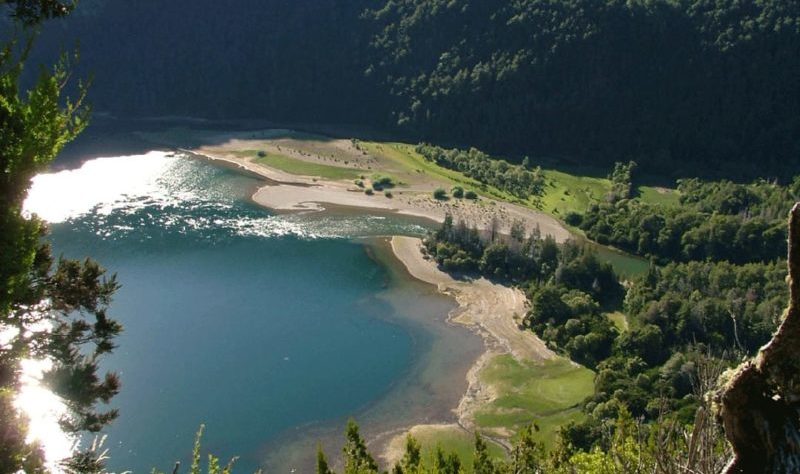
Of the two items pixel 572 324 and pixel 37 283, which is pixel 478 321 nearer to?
pixel 572 324

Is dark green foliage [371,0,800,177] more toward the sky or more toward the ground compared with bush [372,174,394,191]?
more toward the sky

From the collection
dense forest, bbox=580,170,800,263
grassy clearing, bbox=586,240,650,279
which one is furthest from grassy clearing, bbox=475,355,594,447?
dense forest, bbox=580,170,800,263

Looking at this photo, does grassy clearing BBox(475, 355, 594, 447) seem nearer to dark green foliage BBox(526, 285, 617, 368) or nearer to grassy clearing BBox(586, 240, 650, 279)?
dark green foliage BBox(526, 285, 617, 368)

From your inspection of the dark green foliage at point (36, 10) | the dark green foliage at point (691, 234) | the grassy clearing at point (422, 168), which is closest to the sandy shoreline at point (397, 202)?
the grassy clearing at point (422, 168)

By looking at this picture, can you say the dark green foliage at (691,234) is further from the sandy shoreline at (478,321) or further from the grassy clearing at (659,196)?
the sandy shoreline at (478,321)

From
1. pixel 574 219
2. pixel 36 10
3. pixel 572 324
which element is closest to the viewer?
pixel 36 10

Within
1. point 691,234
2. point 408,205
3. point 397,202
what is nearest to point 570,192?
point 408,205
